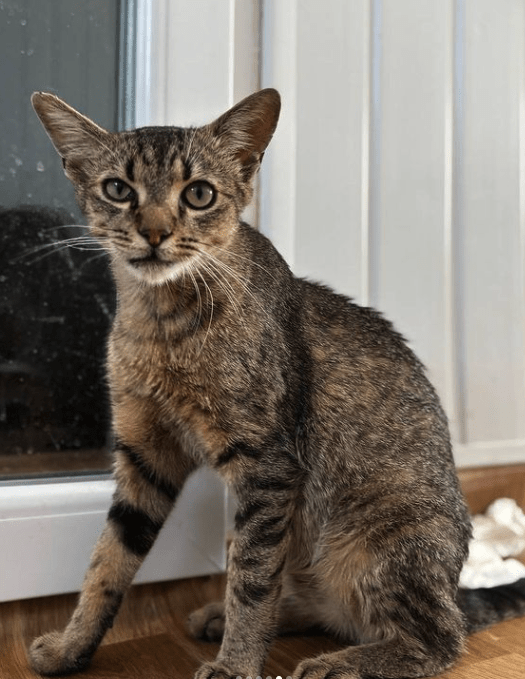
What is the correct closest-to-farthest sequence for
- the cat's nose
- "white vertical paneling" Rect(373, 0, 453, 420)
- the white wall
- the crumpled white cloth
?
1. the cat's nose
2. the crumpled white cloth
3. the white wall
4. "white vertical paneling" Rect(373, 0, 453, 420)

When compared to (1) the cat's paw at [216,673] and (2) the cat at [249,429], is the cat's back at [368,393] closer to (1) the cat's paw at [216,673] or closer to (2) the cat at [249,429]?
(2) the cat at [249,429]

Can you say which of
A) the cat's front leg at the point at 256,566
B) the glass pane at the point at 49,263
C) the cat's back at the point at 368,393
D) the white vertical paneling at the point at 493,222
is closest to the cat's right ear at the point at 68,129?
the glass pane at the point at 49,263

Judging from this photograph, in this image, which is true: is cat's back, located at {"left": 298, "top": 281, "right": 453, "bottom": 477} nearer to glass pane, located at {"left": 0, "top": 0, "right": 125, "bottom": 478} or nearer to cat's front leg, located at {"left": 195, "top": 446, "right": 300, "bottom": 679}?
cat's front leg, located at {"left": 195, "top": 446, "right": 300, "bottom": 679}

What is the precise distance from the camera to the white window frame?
4.72 feet

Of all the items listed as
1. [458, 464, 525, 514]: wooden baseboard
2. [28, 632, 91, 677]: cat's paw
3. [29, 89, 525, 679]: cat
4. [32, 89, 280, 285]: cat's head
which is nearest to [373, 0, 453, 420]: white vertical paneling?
[458, 464, 525, 514]: wooden baseboard

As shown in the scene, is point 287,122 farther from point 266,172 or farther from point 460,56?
point 460,56

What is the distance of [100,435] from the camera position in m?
1.61

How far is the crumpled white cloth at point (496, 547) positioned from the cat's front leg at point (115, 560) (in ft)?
2.21

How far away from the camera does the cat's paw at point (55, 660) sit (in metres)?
1.19

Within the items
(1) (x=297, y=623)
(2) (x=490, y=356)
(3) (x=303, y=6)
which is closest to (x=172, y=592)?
(1) (x=297, y=623)

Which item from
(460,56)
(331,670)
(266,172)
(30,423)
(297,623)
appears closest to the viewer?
(331,670)

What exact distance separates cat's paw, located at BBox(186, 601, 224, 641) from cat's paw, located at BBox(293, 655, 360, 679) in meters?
0.25

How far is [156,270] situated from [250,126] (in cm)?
31

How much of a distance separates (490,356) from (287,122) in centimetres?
86
